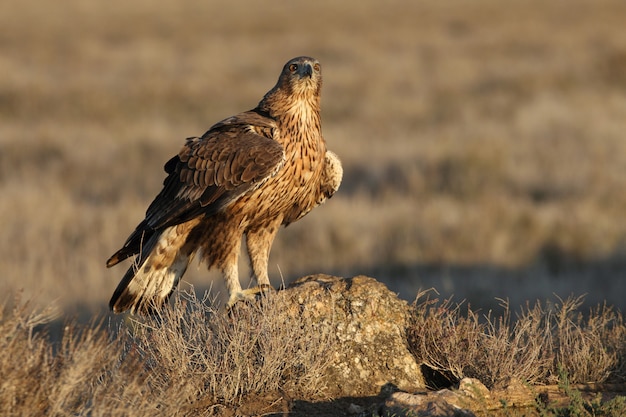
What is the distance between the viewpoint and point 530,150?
58.0 ft

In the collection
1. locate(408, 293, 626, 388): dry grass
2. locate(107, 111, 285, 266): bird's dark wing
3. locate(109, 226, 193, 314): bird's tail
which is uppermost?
locate(107, 111, 285, 266): bird's dark wing

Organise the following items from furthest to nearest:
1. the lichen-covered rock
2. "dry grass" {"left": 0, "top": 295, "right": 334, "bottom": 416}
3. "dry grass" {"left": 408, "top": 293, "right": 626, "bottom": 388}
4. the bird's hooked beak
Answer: the bird's hooked beak, the lichen-covered rock, "dry grass" {"left": 408, "top": 293, "right": 626, "bottom": 388}, "dry grass" {"left": 0, "top": 295, "right": 334, "bottom": 416}

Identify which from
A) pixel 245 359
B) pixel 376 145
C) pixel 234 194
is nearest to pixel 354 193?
pixel 376 145

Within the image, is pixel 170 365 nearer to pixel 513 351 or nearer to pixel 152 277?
pixel 152 277

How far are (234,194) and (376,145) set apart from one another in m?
12.6

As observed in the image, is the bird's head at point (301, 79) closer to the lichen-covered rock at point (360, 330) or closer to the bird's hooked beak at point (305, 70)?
the bird's hooked beak at point (305, 70)

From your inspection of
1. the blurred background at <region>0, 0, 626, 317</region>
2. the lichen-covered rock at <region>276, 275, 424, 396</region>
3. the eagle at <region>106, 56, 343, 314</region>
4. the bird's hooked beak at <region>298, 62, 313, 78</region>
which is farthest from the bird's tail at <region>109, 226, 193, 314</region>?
the bird's hooked beak at <region>298, 62, 313, 78</region>

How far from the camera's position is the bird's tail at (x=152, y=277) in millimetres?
6367

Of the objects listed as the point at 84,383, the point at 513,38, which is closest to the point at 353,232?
the point at 84,383

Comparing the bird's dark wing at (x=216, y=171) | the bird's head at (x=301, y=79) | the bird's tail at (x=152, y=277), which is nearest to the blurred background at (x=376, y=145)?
the bird's tail at (x=152, y=277)

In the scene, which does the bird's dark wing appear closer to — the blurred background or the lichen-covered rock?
the blurred background

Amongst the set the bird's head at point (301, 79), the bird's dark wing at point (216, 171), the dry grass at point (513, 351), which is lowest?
the dry grass at point (513, 351)

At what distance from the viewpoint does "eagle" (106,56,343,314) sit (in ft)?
20.3

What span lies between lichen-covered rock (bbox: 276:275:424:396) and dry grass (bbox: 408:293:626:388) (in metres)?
0.12
